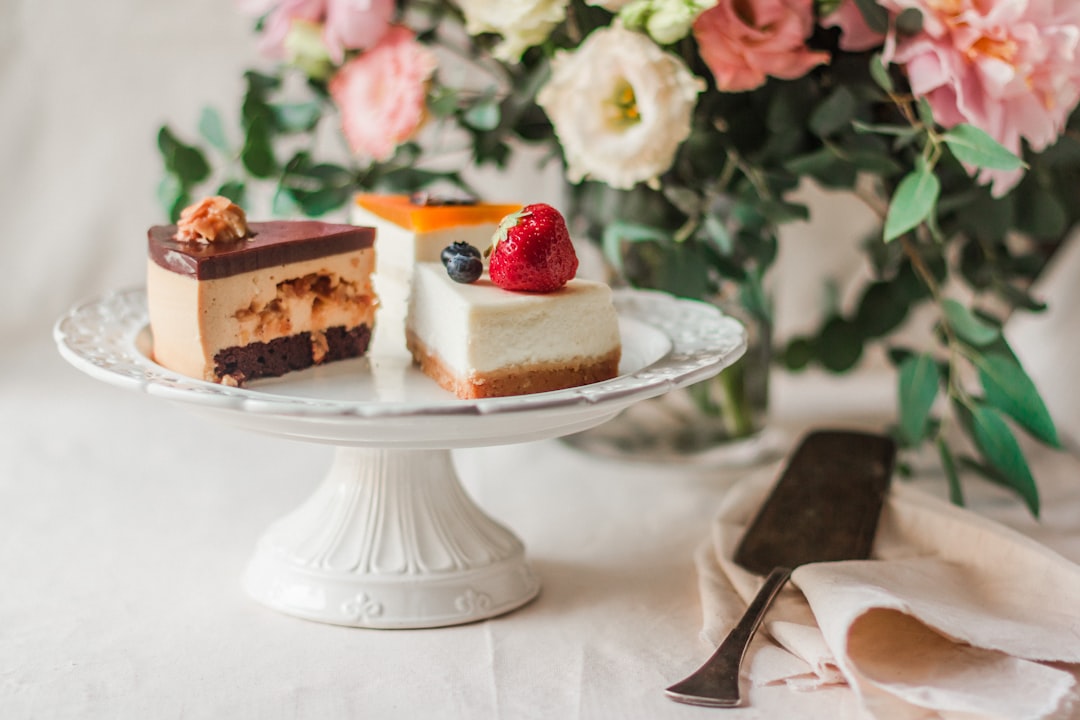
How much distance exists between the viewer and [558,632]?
3.76 ft

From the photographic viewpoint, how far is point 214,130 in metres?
1.56

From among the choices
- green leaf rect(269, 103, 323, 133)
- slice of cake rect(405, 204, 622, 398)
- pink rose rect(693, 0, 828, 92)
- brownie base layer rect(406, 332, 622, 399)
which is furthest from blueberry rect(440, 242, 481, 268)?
green leaf rect(269, 103, 323, 133)

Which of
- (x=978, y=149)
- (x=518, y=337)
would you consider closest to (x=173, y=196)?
(x=518, y=337)

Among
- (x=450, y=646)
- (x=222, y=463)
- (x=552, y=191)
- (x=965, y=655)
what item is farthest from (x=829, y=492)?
(x=552, y=191)

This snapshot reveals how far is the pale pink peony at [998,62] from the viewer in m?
1.19

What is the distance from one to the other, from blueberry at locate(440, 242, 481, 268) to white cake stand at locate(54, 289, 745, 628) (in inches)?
5.4

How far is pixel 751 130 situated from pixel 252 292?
64 cm

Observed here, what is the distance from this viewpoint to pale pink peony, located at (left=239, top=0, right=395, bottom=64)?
4.54 feet

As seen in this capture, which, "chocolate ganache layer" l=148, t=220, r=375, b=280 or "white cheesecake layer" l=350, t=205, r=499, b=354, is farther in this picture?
"white cheesecake layer" l=350, t=205, r=499, b=354

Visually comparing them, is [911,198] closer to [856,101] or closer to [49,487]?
[856,101]

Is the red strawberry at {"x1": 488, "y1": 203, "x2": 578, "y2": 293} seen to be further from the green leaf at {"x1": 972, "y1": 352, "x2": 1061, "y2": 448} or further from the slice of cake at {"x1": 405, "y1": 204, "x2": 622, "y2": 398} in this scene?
the green leaf at {"x1": 972, "y1": 352, "x2": 1061, "y2": 448}

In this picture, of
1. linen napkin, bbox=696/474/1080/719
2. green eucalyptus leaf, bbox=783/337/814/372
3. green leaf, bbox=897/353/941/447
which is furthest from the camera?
green eucalyptus leaf, bbox=783/337/814/372

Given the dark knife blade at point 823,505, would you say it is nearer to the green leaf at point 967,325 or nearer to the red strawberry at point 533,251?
the green leaf at point 967,325

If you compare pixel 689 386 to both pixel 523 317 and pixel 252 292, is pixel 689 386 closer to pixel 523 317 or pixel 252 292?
pixel 523 317
